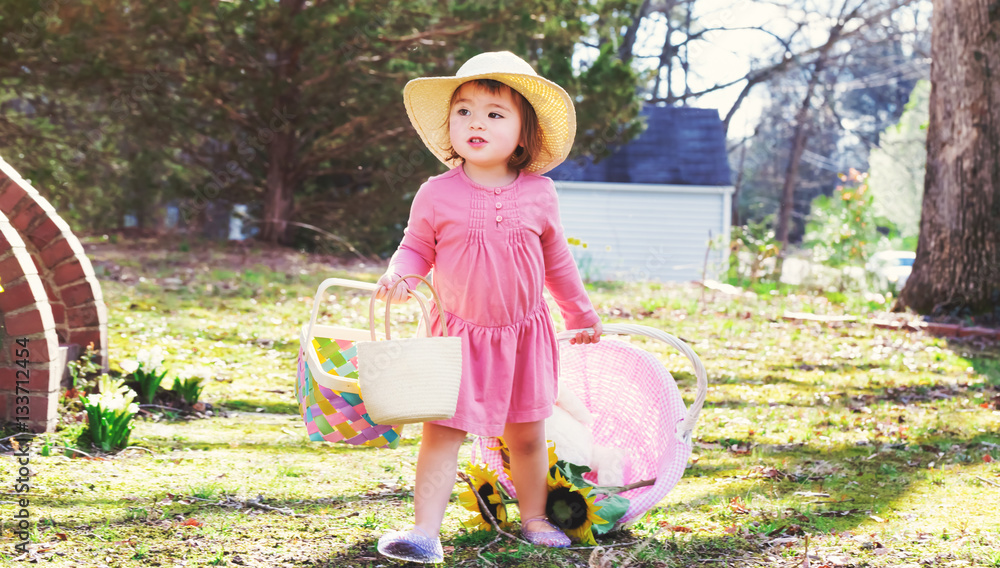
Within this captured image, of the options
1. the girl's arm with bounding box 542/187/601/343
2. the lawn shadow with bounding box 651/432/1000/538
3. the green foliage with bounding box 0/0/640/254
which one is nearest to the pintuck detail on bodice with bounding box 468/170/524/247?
the girl's arm with bounding box 542/187/601/343

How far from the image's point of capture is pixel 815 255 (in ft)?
42.3

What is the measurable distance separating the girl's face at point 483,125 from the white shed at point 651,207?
15.9 m

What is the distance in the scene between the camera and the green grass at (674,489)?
8.02 feet

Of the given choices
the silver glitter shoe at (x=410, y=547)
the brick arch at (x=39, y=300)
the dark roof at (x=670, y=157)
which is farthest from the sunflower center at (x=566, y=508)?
the dark roof at (x=670, y=157)

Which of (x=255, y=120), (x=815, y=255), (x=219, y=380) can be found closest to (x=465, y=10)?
(x=255, y=120)

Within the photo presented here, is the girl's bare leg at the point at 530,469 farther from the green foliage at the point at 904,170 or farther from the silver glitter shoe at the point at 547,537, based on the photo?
the green foliage at the point at 904,170

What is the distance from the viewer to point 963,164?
7.85 meters

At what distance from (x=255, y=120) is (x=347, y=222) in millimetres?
2400

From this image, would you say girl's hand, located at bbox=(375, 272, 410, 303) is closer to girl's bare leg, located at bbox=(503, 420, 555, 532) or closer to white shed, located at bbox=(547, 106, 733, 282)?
girl's bare leg, located at bbox=(503, 420, 555, 532)

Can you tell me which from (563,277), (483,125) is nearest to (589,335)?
(563,277)

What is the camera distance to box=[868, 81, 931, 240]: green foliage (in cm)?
2623

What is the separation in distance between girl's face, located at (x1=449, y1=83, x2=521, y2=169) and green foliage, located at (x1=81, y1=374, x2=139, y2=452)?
5.47 ft

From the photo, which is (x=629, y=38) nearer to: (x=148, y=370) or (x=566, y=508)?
(x=148, y=370)

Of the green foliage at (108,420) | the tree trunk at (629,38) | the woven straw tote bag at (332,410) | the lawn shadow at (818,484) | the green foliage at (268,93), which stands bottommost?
the lawn shadow at (818,484)
